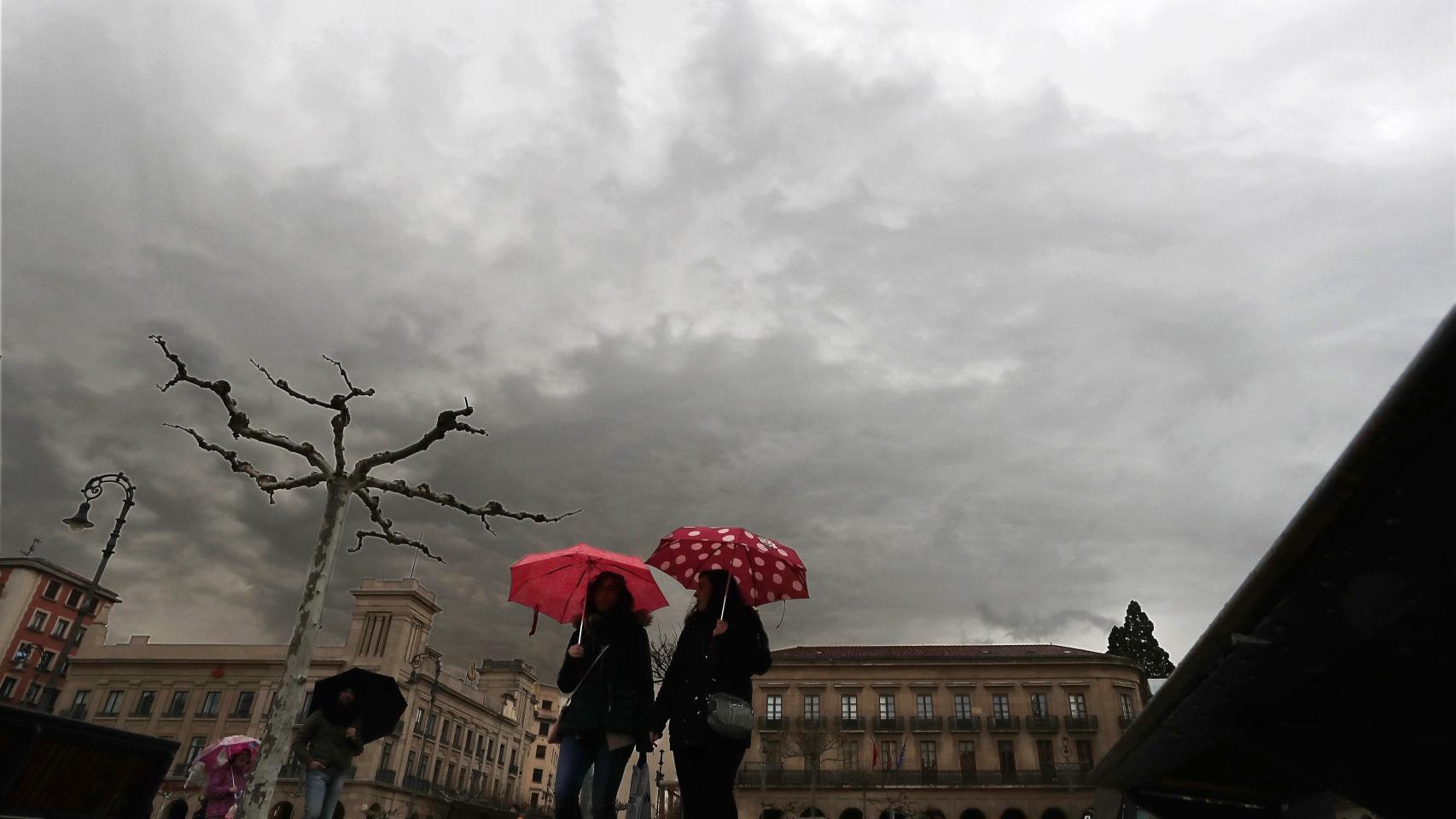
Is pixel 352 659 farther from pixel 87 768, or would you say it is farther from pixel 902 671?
pixel 87 768

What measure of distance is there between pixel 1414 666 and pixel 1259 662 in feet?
0.49

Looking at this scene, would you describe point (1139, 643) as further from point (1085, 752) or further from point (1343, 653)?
point (1343, 653)

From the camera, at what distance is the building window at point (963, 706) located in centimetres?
4825

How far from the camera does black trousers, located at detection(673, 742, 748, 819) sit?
4.28 m

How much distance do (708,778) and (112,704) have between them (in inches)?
2474

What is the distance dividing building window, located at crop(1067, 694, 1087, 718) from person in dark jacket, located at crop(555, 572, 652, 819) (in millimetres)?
49905

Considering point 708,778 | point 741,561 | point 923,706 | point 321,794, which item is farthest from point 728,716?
point 923,706

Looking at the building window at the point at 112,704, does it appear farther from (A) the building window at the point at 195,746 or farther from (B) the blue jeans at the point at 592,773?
(B) the blue jeans at the point at 592,773

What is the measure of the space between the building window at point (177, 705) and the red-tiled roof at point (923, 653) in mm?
36266

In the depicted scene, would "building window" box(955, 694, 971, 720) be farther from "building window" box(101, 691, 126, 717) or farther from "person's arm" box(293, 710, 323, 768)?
"building window" box(101, 691, 126, 717)

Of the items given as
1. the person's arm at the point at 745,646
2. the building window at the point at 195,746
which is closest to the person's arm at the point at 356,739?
the person's arm at the point at 745,646

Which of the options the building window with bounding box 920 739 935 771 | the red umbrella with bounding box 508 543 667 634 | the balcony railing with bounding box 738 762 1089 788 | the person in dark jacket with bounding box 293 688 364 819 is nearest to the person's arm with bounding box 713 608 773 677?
the red umbrella with bounding box 508 543 667 634

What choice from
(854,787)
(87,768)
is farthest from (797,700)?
(87,768)

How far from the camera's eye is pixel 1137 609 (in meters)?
54.7
